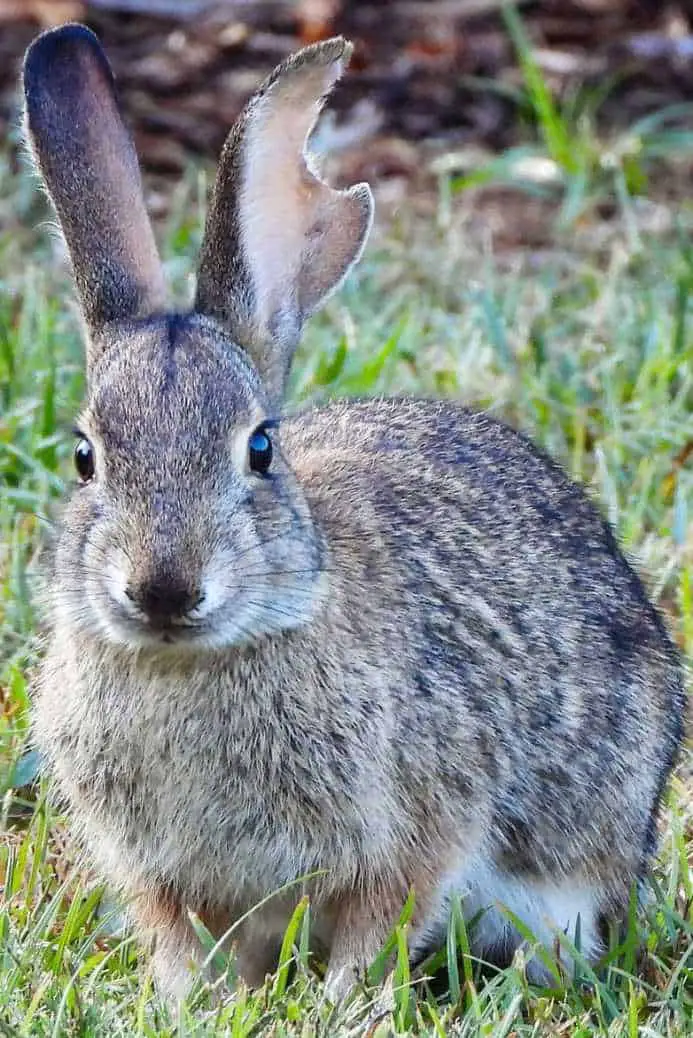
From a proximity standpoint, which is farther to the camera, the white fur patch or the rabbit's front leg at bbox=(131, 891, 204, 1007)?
the white fur patch

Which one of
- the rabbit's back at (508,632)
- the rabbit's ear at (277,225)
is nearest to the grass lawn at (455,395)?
the rabbit's back at (508,632)

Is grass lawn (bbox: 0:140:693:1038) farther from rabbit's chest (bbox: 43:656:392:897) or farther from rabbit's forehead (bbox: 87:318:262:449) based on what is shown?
rabbit's forehead (bbox: 87:318:262:449)

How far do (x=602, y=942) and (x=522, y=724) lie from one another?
0.68m

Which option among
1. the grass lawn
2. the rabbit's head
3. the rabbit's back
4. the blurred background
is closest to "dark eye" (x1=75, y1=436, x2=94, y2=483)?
the rabbit's head

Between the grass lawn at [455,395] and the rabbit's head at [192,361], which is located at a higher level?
the rabbit's head at [192,361]

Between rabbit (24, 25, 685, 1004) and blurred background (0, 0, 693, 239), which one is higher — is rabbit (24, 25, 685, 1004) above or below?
above

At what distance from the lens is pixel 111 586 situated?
4.18 meters

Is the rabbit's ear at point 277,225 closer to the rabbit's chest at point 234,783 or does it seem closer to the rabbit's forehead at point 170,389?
the rabbit's forehead at point 170,389

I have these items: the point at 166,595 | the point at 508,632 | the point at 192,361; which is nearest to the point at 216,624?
the point at 166,595

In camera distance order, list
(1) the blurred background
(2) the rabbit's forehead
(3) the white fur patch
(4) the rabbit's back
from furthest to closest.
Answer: (1) the blurred background
(3) the white fur patch
(4) the rabbit's back
(2) the rabbit's forehead

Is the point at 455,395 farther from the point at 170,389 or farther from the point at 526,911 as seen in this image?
the point at 170,389

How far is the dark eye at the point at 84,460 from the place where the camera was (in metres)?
4.46

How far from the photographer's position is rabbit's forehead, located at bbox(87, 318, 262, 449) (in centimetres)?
431

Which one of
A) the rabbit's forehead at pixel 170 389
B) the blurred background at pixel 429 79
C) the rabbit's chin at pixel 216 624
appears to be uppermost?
the rabbit's forehead at pixel 170 389
